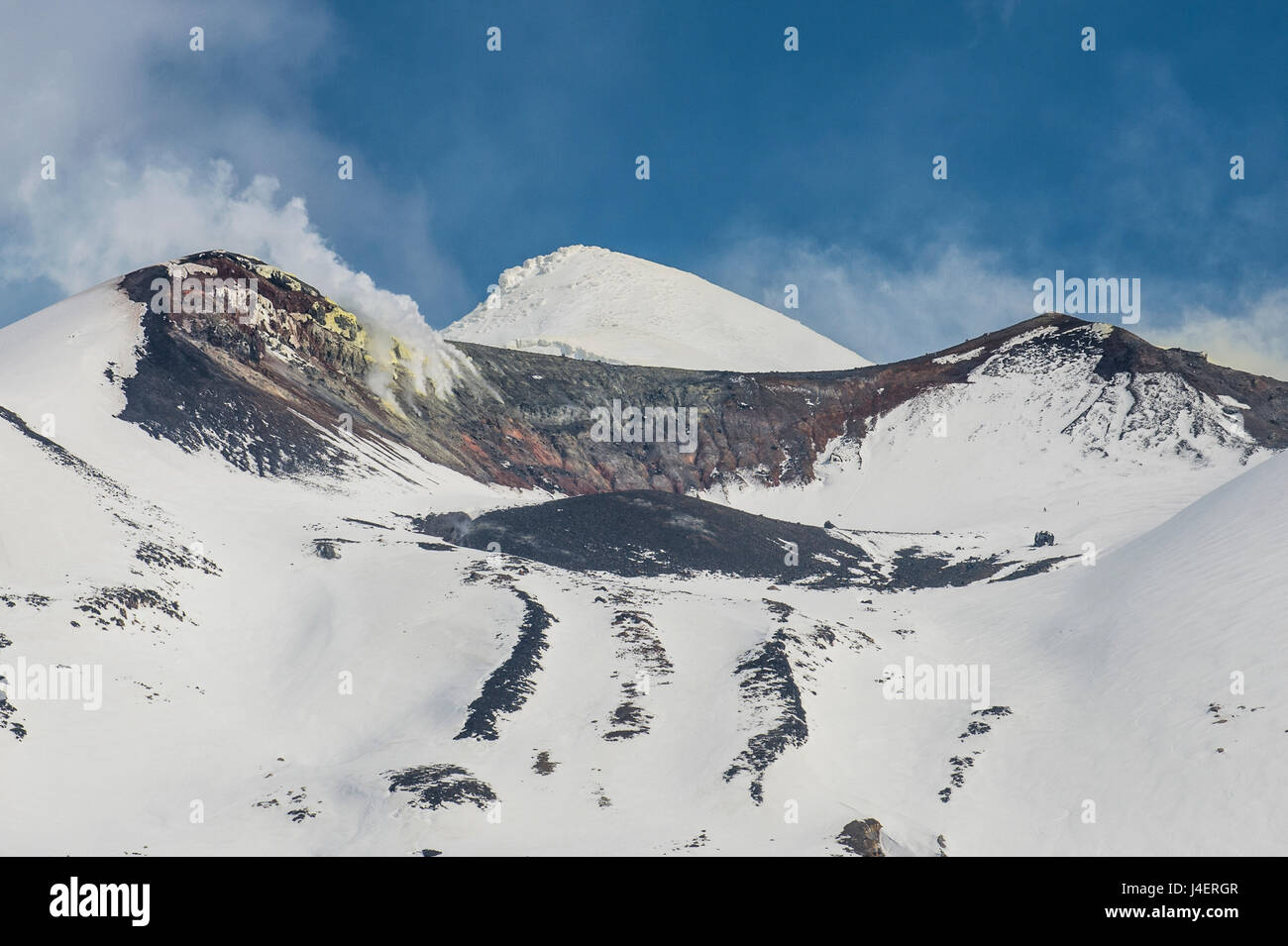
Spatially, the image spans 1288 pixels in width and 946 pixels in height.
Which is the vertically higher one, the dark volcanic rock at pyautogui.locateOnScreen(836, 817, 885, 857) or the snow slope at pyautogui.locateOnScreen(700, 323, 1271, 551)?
the snow slope at pyautogui.locateOnScreen(700, 323, 1271, 551)

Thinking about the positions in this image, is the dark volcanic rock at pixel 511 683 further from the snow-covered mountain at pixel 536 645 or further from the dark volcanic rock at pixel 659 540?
the dark volcanic rock at pixel 659 540

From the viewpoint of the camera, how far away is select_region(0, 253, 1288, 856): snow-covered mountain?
120 feet

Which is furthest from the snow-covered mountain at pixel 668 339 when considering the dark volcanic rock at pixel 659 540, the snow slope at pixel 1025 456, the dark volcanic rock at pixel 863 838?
the dark volcanic rock at pixel 863 838

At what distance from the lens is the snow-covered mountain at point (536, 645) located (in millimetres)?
36438

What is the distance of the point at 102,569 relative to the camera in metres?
49.7

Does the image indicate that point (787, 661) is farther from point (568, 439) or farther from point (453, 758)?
point (568, 439)

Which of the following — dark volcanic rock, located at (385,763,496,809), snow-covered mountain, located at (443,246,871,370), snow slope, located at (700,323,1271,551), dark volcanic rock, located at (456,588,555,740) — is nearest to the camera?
dark volcanic rock, located at (385,763,496,809)

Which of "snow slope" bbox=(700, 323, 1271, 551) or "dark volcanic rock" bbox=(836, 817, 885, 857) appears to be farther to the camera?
"snow slope" bbox=(700, 323, 1271, 551)

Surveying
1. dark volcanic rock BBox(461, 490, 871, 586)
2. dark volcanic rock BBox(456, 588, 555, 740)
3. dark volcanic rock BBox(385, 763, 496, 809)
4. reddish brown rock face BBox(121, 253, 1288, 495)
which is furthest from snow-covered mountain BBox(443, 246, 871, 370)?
dark volcanic rock BBox(385, 763, 496, 809)

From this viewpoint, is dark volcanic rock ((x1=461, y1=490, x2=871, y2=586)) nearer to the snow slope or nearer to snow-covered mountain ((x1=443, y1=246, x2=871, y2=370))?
the snow slope

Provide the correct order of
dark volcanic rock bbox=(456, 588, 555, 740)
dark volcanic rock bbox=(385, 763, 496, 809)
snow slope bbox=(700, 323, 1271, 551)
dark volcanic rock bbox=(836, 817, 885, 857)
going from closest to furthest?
dark volcanic rock bbox=(836, 817, 885, 857) → dark volcanic rock bbox=(385, 763, 496, 809) → dark volcanic rock bbox=(456, 588, 555, 740) → snow slope bbox=(700, 323, 1271, 551)

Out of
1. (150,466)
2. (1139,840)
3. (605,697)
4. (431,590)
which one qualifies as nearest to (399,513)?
(150,466)

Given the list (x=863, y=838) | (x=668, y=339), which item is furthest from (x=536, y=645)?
(x=668, y=339)

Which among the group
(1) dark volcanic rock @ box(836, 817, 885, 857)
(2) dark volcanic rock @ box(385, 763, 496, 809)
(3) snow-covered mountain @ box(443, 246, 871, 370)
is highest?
(3) snow-covered mountain @ box(443, 246, 871, 370)
